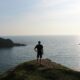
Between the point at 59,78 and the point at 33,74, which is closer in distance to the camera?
the point at 59,78

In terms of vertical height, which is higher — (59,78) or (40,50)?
(40,50)

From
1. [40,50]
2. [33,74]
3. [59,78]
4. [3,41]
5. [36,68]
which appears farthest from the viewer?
[3,41]

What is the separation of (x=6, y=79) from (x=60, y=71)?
5233 mm

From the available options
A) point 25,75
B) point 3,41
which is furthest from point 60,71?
point 3,41

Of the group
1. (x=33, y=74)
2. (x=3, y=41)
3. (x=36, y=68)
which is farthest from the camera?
(x=3, y=41)

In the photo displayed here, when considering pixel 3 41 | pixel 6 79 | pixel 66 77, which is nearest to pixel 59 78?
pixel 66 77

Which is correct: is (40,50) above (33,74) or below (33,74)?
above

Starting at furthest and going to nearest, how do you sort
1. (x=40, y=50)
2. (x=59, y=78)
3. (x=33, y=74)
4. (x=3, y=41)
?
Result: 1. (x=3, y=41)
2. (x=40, y=50)
3. (x=33, y=74)
4. (x=59, y=78)

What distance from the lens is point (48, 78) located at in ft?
67.8

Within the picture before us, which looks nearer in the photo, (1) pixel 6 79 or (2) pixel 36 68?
(1) pixel 6 79

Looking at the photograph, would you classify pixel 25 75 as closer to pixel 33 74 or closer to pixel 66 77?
pixel 33 74

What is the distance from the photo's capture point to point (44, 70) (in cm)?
2309

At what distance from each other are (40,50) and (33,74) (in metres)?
5.34

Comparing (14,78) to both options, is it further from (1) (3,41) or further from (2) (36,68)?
(1) (3,41)
